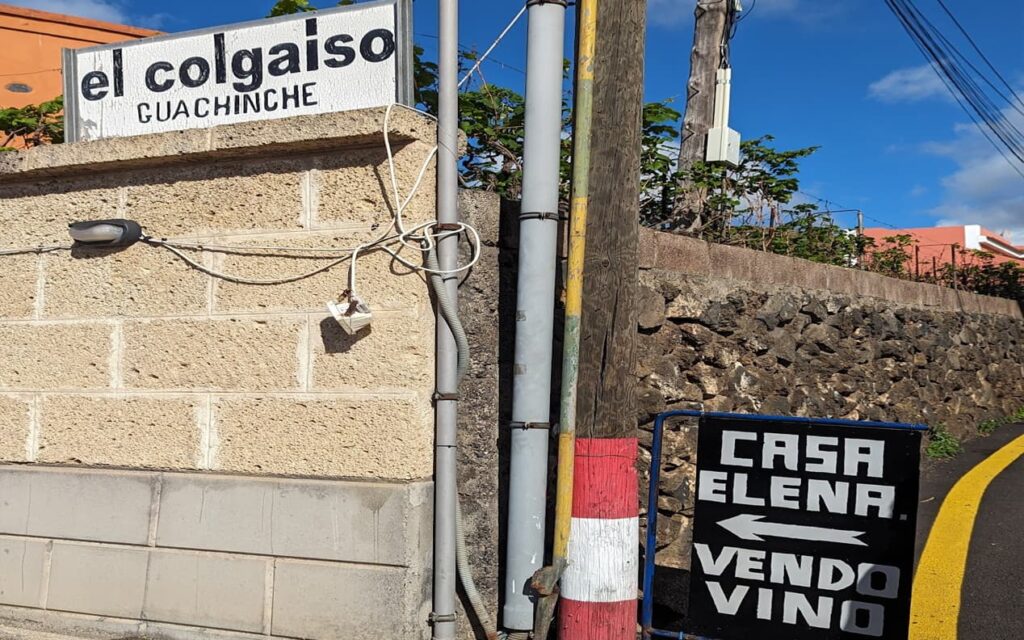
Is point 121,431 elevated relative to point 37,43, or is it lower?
lower

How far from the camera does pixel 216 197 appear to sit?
4465mm

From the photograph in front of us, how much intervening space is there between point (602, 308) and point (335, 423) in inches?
50.8

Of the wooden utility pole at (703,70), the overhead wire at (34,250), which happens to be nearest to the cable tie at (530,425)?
the overhead wire at (34,250)

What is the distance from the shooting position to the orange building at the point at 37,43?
31.6 feet

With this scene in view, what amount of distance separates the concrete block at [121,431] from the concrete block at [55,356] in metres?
0.10

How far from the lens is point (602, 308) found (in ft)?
13.4

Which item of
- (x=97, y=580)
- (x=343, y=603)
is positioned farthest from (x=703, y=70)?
(x=97, y=580)

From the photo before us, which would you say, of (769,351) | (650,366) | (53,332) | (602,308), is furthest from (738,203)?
(53,332)

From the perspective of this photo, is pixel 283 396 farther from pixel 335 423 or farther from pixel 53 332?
pixel 53 332

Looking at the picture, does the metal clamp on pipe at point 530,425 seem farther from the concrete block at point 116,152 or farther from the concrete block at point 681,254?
the concrete block at point 116,152

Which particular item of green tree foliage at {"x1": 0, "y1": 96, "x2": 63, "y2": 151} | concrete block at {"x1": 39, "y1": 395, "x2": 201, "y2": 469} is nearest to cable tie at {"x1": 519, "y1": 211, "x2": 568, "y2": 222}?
concrete block at {"x1": 39, "y1": 395, "x2": 201, "y2": 469}

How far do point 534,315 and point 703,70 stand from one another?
20.1 ft

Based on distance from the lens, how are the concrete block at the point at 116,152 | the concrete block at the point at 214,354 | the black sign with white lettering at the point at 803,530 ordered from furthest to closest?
the concrete block at the point at 116,152 → the concrete block at the point at 214,354 → the black sign with white lettering at the point at 803,530

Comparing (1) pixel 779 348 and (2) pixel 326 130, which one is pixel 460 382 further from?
(1) pixel 779 348
